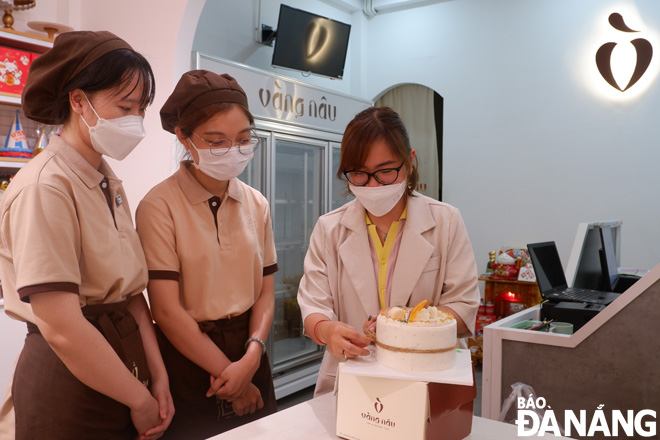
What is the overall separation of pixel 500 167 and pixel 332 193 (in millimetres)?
1817

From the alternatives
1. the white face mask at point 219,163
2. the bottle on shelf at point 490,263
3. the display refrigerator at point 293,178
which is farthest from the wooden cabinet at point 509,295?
the white face mask at point 219,163

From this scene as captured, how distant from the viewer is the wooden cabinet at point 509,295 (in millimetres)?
4688

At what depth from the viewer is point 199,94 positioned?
159 cm

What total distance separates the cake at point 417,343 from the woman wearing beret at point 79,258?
0.67 meters

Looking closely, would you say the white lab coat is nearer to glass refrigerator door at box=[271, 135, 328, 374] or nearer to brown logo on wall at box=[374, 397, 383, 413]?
brown logo on wall at box=[374, 397, 383, 413]

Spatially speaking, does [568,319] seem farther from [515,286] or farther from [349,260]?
[515,286]

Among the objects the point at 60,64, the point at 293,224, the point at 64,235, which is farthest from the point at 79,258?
the point at 293,224

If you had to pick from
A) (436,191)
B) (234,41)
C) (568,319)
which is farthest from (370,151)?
(436,191)

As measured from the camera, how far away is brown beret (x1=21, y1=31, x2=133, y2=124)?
1290mm

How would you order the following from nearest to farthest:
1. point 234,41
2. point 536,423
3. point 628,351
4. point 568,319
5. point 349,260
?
point 536,423 < point 349,260 < point 628,351 < point 568,319 < point 234,41

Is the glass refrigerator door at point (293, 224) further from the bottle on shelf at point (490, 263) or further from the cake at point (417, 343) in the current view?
the cake at point (417, 343)

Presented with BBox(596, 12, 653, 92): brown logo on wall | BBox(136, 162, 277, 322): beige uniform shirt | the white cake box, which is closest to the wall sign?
BBox(136, 162, 277, 322): beige uniform shirt

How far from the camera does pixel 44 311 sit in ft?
3.88

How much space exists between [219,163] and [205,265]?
1.08 ft
